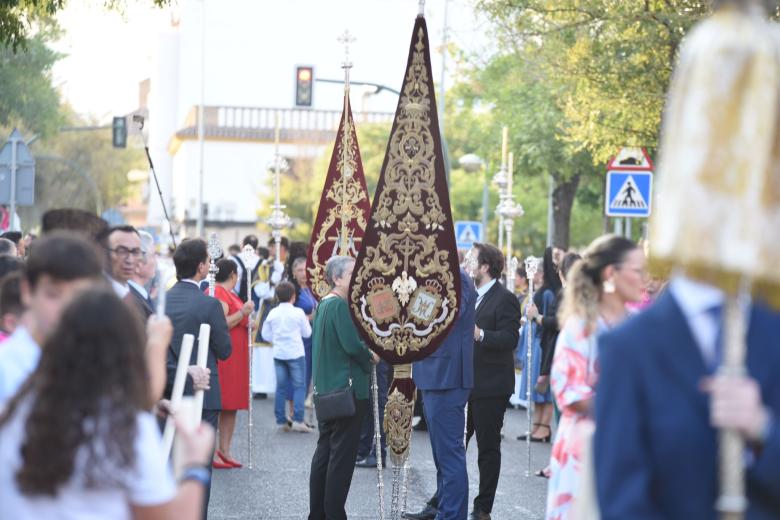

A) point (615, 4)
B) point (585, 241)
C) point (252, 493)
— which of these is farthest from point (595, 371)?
point (585, 241)

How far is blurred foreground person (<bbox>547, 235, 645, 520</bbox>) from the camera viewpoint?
21.7 ft

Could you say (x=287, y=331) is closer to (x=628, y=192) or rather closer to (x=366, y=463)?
(x=366, y=463)

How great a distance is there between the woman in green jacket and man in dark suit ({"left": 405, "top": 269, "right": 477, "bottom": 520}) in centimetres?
47

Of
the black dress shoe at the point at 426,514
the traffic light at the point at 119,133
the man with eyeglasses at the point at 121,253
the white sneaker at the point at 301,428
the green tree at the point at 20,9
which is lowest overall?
the white sneaker at the point at 301,428

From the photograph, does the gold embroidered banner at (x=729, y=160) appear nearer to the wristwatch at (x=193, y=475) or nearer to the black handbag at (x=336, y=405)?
the wristwatch at (x=193, y=475)

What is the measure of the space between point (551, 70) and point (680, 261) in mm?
18926

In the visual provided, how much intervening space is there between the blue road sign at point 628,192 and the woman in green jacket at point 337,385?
8.24m

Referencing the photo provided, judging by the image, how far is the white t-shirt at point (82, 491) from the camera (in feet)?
13.1

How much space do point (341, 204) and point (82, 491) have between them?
11631 mm

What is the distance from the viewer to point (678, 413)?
3.95m

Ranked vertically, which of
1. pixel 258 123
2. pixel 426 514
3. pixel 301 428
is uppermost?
pixel 258 123

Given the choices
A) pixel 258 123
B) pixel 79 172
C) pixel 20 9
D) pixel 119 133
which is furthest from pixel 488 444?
pixel 258 123

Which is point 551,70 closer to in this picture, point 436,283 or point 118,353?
point 436,283

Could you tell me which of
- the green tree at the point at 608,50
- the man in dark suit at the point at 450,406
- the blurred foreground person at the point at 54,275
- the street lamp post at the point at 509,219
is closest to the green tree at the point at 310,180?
the green tree at the point at 608,50
